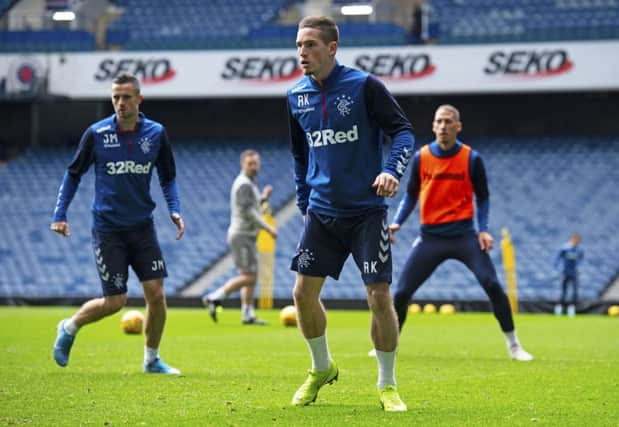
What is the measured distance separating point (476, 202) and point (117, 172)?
348 centimetres

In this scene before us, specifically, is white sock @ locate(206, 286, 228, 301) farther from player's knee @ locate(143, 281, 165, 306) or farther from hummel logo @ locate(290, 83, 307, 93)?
hummel logo @ locate(290, 83, 307, 93)

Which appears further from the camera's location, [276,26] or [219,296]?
[276,26]

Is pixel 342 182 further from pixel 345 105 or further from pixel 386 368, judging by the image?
pixel 386 368

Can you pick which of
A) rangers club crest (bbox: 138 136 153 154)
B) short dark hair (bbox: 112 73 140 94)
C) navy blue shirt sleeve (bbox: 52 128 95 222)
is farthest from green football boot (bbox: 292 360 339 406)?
short dark hair (bbox: 112 73 140 94)

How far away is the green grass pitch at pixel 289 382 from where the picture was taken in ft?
19.5

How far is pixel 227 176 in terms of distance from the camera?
32.6 m

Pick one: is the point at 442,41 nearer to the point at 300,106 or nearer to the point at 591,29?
the point at 591,29

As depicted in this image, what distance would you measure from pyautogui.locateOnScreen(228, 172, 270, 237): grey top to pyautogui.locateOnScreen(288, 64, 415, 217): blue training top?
31.4ft

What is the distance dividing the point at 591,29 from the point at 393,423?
89.8 ft

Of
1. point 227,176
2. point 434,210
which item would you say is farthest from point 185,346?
point 227,176

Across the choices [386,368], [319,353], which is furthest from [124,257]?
[386,368]

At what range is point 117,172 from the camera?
867 cm

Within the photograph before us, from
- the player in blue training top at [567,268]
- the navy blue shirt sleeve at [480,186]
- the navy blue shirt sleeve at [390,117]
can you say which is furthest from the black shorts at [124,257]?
the player in blue training top at [567,268]

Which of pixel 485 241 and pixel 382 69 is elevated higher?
pixel 485 241
